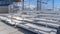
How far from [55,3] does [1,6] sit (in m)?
6.67

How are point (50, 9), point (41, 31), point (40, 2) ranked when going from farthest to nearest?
1. point (40, 2)
2. point (50, 9)
3. point (41, 31)

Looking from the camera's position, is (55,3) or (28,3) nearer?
(55,3)

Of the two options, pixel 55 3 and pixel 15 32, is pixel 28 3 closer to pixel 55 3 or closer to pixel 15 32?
pixel 55 3

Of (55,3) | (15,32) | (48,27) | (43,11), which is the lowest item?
(15,32)

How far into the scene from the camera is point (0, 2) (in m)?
10.6

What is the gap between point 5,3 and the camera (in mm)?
10594

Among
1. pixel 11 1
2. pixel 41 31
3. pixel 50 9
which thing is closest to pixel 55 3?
pixel 50 9

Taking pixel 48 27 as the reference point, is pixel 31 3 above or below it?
above

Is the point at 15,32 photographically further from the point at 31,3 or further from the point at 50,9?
the point at 31,3

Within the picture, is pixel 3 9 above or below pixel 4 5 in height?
below

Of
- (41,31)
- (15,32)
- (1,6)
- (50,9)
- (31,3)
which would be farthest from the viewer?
(1,6)

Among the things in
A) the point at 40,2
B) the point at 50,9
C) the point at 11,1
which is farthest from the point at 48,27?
the point at 11,1

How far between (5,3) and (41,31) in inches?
309

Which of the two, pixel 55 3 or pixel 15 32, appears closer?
pixel 15 32
